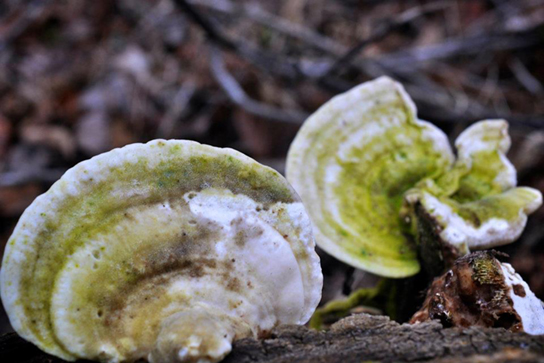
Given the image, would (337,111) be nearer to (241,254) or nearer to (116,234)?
(241,254)

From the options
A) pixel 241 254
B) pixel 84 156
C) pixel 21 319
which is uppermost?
pixel 241 254

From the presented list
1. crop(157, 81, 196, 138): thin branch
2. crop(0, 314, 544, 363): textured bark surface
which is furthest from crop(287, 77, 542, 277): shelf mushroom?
crop(157, 81, 196, 138): thin branch

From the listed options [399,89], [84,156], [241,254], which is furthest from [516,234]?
[84,156]

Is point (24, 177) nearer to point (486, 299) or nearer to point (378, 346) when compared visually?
point (378, 346)

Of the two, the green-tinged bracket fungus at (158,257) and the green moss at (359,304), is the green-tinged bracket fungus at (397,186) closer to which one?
the green moss at (359,304)

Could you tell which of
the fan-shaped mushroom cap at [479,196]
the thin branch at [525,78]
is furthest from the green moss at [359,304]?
the thin branch at [525,78]
